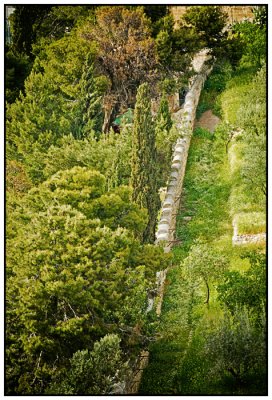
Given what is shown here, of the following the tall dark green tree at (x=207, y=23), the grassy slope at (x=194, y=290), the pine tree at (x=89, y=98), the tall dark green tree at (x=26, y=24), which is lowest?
the grassy slope at (x=194, y=290)

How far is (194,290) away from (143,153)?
346 cm

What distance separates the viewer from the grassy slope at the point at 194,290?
19.2m

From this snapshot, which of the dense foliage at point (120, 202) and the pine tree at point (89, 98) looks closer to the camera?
the dense foliage at point (120, 202)

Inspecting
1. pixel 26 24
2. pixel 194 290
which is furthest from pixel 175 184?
pixel 26 24

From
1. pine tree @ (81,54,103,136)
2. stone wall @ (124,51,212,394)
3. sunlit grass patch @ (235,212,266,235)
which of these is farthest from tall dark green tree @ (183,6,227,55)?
sunlit grass patch @ (235,212,266,235)

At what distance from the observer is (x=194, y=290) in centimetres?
2116

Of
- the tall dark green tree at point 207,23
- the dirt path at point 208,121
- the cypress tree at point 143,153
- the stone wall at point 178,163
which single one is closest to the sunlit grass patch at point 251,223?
the stone wall at point 178,163

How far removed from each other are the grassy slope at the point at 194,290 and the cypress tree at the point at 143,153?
174 centimetres

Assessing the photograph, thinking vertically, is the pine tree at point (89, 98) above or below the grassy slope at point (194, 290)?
above

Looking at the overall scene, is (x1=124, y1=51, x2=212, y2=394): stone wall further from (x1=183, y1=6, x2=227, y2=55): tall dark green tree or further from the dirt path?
(x1=183, y1=6, x2=227, y2=55): tall dark green tree

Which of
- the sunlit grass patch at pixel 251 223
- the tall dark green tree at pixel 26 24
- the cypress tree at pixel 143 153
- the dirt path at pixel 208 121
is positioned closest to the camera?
the sunlit grass patch at pixel 251 223

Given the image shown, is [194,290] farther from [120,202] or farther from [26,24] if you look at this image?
[26,24]

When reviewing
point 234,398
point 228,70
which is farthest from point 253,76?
point 234,398

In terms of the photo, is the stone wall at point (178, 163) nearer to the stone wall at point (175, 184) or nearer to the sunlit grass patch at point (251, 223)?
the stone wall at point (175, 184)
